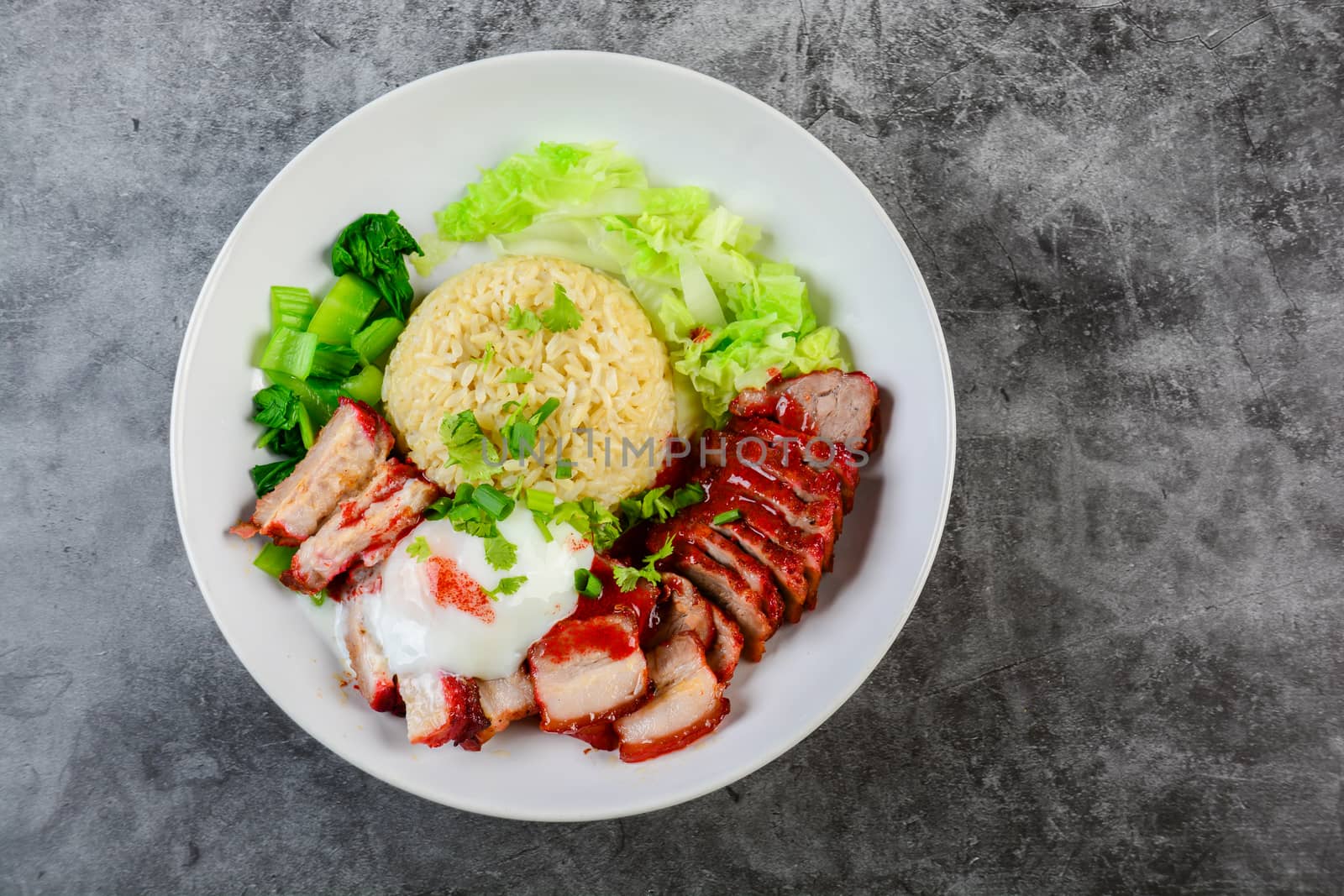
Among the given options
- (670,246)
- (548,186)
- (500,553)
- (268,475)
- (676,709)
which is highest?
(548,186)

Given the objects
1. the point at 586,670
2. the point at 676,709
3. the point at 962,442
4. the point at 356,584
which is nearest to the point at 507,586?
the point at 586,670

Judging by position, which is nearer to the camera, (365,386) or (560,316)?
(560,316)

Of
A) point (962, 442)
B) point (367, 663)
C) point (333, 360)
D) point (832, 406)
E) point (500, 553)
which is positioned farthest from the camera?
point (962, 442)

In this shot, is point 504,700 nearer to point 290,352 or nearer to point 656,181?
point 290,352

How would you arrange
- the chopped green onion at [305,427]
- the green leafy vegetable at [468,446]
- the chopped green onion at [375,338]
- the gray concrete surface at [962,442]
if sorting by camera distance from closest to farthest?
1. the green leafy vegetable at [468,446]
2. the chopped green onion at [305,427]
3. the chopped green onion at [375,338]
4. the gray concrete surface at [962,442]

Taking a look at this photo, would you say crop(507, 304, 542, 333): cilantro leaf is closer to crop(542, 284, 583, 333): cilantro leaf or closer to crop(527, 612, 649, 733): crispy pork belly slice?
crop(542, 284, 583, 333): cilantro leaf

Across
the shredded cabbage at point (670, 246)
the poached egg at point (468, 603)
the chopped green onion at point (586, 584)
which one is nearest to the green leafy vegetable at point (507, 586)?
the poached egg at point (468, 603)

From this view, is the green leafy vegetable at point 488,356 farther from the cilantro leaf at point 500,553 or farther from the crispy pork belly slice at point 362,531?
the cilantro leaf at point 500,553
